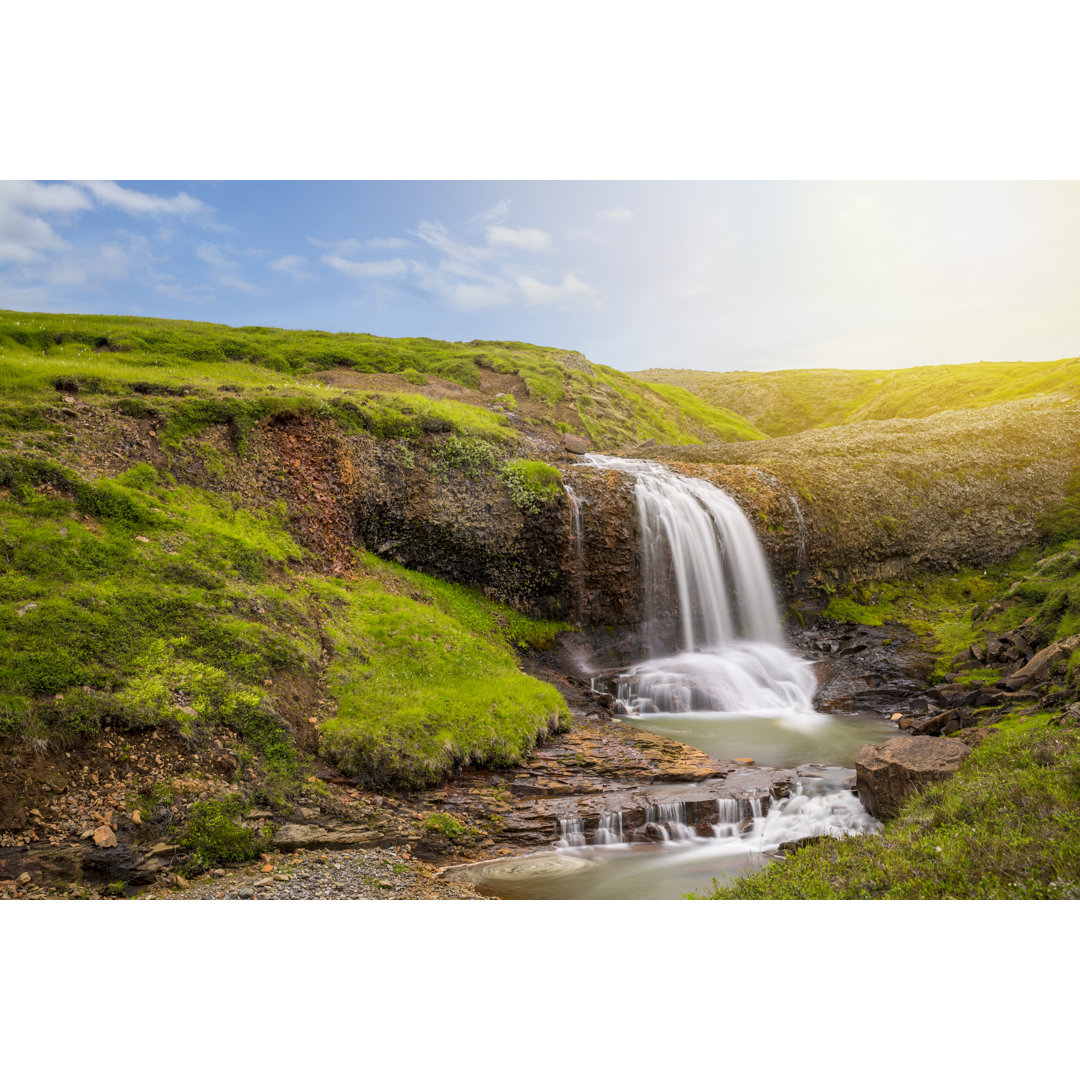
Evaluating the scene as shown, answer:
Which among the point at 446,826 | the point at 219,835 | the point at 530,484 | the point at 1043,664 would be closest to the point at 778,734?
the point at 1043,664

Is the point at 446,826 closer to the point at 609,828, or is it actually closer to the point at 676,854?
the point at 609,828

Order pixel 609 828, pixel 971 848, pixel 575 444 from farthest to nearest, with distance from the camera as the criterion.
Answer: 1. pixel 575 444
2. pixel 609 828
3. pixel 971 848

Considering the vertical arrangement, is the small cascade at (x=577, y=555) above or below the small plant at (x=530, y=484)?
below

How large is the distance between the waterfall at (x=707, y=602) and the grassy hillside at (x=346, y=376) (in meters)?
7.26

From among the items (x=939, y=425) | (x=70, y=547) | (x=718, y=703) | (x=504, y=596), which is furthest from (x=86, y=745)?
(x=939, y=425)

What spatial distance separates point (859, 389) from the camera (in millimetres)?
92938

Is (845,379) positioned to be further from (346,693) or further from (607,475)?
(346,693)

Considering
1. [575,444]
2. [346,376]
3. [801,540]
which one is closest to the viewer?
[801,540]

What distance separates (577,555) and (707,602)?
5.30 metres

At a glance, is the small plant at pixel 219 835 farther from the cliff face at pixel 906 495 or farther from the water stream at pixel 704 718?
the cliff face at pixel 906 495

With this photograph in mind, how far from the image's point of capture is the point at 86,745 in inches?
372

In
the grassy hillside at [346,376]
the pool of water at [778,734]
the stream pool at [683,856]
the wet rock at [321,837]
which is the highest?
the grassy hillside at [346,376]

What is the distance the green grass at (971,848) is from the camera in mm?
6395

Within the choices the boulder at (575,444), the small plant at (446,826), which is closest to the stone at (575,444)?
the boulder at (575,444)
